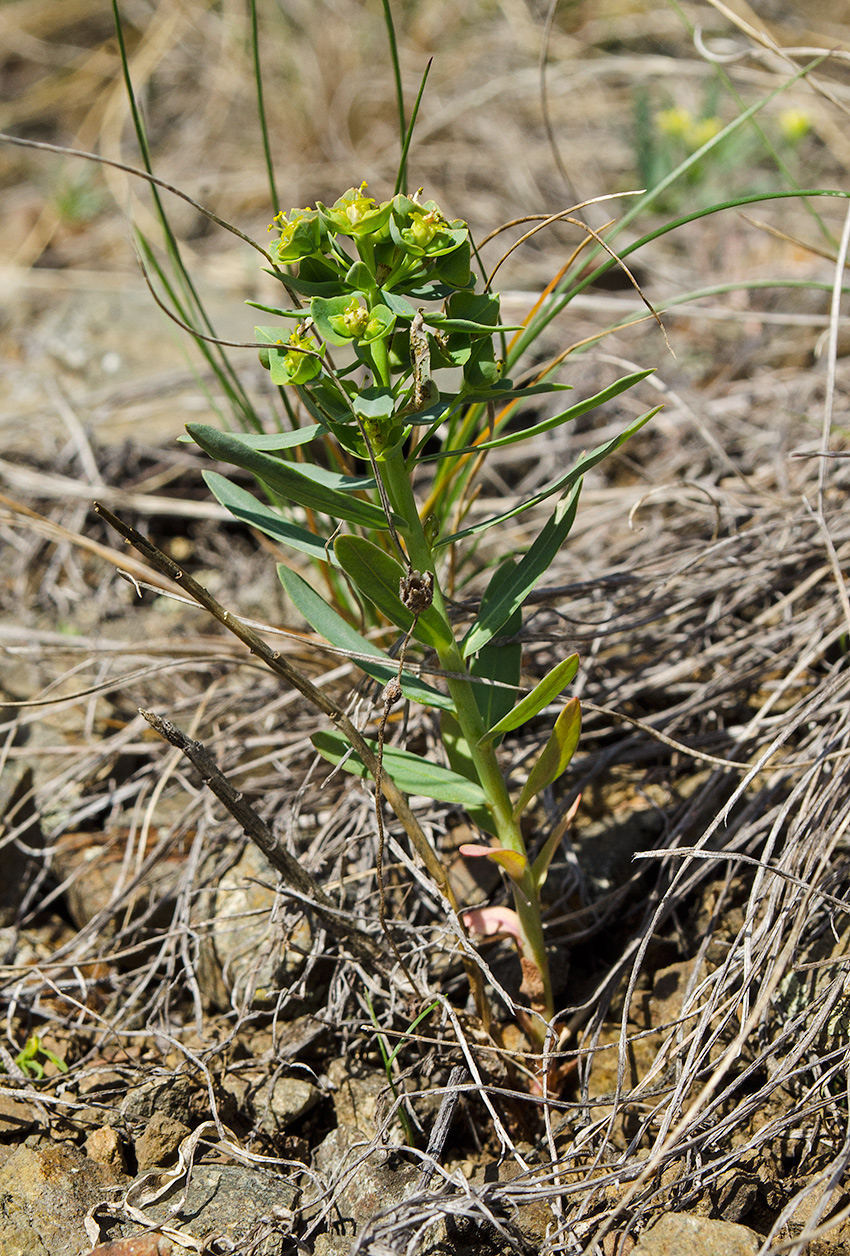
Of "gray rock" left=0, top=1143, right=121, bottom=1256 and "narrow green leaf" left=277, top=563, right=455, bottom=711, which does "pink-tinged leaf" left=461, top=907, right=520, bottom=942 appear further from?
"gray rock" left=0, top=1143, right=121, bottom=1256

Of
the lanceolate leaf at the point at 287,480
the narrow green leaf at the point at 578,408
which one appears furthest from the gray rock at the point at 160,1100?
the narrow green leaf at the point at 578,408

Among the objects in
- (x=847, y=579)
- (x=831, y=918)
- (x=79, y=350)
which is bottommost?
(x=831, y=918)

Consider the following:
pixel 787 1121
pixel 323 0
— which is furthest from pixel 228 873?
pixel 323 0

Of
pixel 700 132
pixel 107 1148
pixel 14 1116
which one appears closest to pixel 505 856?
pixel 107 1148

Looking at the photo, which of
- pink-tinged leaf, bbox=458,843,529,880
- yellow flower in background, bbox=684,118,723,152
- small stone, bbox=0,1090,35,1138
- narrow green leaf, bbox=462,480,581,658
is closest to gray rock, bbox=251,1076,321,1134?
small stone, bbox=0,1090,35,1138

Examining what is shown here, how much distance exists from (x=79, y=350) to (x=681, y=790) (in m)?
2.71

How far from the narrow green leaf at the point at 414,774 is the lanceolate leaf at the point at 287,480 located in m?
0.35

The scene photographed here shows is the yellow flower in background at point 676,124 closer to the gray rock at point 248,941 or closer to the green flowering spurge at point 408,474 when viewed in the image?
the green flowering spurge at point 408,474

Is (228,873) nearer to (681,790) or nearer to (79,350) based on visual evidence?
(681,790)

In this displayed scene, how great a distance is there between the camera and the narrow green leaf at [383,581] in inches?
46.8

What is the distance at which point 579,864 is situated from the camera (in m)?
1.72

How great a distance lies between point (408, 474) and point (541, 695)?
35 cm

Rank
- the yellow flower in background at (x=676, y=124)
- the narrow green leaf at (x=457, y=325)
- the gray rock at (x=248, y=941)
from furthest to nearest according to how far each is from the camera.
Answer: the yellow flower in background at (x=676, y=124) < the gray rock at (x=248, y=941) < the narrow green leaf at (x=457, y=325)

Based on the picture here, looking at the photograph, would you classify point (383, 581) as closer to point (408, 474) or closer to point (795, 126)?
point (408, 474)
